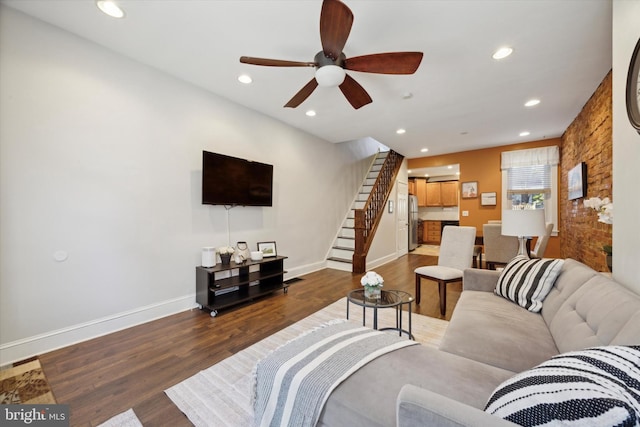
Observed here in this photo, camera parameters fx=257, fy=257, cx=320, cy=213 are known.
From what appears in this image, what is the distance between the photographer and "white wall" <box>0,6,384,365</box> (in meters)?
2.07

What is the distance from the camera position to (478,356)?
1.43 metres

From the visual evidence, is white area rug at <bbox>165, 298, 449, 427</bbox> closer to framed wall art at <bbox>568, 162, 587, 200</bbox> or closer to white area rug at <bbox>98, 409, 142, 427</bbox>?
white area rug at <bbox>98, 409, 142, 427</bbox>

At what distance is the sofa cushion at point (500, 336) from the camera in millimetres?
1405

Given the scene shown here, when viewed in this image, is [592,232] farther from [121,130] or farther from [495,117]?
[121,130]

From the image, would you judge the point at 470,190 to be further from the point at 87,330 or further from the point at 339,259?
the point at 87,330

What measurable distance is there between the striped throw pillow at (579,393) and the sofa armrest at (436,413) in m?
0.09

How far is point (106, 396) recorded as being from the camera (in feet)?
5.60

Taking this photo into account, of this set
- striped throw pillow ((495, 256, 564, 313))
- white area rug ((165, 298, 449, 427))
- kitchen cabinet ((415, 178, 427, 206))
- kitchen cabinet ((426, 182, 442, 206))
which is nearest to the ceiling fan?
striped throw pillow ((495, 256, 564, 313))

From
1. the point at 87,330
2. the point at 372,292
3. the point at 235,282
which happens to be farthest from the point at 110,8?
the point at 372,292

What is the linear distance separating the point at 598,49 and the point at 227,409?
433 cm

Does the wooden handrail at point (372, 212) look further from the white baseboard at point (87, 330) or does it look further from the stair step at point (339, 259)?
the white baseboard at point (87, 330)

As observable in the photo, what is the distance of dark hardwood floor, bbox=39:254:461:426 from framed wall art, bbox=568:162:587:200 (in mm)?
2383

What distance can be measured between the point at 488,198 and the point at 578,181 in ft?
7.70

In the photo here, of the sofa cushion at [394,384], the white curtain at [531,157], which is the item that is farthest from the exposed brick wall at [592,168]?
the sofa cushion at [394,384]
